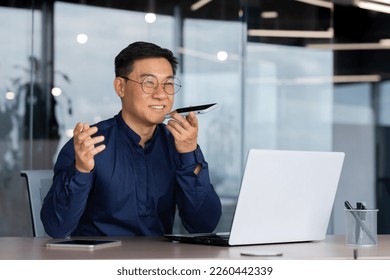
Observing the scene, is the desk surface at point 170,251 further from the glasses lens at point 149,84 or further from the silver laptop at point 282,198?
the glasses lens at point 149,84

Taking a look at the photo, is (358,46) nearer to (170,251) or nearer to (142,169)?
(142,169)

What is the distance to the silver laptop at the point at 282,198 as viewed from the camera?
7.60 feet

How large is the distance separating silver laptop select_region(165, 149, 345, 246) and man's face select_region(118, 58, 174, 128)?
21.8 inches

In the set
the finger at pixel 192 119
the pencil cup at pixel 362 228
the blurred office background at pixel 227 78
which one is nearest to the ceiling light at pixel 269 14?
the blurred office background at pixel 227 78

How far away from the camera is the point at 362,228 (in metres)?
2.47

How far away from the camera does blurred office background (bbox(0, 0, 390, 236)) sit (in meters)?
5.68

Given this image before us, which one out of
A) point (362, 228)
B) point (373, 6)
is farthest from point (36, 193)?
point (373, 6)

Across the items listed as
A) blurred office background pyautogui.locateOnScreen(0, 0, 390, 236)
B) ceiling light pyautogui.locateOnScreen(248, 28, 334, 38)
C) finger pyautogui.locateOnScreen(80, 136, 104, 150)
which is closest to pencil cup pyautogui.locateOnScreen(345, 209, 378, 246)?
finger pyautogui.locateOnScreen(80, 136, 104, 150)

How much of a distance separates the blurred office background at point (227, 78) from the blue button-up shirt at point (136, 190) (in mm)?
2751

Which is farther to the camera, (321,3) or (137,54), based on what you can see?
(321,3)

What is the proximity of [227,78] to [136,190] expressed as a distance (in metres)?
3.19

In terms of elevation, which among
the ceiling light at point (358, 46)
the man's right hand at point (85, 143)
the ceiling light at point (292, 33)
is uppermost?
the ceiling light at point (292, 33)

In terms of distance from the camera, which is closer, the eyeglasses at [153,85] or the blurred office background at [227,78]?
the eyeglasses at [153,85]

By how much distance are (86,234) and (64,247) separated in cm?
64
